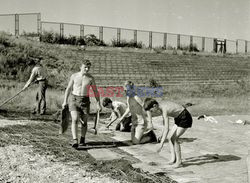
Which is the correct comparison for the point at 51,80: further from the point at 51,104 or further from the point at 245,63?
the point at 245,63

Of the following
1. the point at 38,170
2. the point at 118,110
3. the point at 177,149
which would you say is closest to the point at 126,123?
the point at 118,110

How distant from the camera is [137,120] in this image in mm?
9570

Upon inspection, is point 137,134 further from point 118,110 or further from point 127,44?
point 127,44

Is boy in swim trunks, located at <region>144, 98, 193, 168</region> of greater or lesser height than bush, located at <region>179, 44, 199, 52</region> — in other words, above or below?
below

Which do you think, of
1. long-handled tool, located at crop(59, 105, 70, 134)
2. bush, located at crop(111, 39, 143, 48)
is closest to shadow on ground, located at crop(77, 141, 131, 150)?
long-handled tool, located at crop(59, 105, 70, 134)

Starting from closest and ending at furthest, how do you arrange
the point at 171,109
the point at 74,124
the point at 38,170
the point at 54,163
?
the point at 38,170, the point at 54,163, the point at 171,109, the point at 74,124

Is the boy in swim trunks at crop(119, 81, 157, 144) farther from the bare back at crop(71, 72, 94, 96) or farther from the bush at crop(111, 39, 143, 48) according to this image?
the bush at crop(111, 39, 143, 48)

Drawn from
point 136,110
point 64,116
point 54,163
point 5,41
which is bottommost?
point 54,163

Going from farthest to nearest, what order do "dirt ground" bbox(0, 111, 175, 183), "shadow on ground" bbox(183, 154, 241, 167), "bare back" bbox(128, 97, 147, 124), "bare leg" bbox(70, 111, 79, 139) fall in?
"bare back" bbox(128, 97, 147, 124), "bare leg" bbox(70, 111, 79, 139), "shadow on ground" bbox(183, 154, 241, 167), "dirt ground" bbox(0, 111, 175, 183)

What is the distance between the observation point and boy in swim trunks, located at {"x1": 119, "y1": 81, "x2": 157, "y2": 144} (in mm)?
9336

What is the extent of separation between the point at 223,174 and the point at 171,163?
1027 millimetres

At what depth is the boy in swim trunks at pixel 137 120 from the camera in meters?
9.34

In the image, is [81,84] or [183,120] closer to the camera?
[183,120]

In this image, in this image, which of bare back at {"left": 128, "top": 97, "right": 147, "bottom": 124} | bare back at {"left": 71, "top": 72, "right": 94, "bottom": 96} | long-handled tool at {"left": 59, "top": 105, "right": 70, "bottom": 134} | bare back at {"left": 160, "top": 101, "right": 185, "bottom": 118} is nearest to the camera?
bare back at {"left": 160, "top": 101, "right": 185, "bottom": 118}
